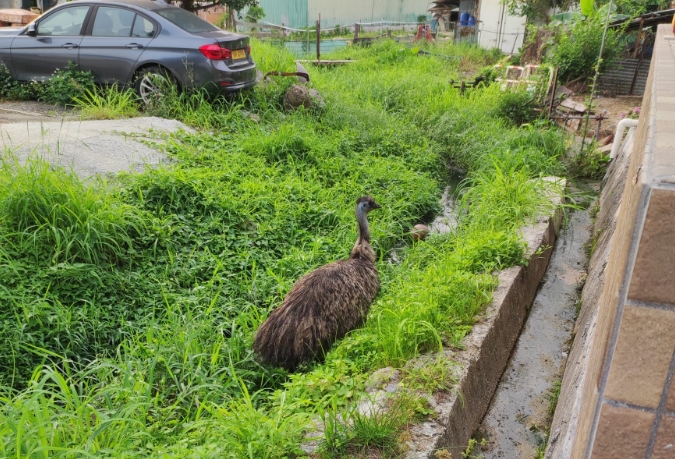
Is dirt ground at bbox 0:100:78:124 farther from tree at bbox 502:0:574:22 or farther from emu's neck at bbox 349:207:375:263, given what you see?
tree at bbox 502:0:574:22

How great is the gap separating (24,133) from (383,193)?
473 cm

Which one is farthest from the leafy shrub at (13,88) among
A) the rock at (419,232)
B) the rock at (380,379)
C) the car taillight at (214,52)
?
the rock at (380,379)

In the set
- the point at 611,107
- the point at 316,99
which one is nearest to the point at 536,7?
the point at 611,107

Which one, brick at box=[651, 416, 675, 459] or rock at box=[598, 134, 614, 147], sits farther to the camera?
rock at box=[598, 134, 614, 147]

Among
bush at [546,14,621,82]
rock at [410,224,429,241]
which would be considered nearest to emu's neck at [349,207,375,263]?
rock at [410,224,429,241]

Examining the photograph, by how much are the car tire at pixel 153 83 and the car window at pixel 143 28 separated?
55cm

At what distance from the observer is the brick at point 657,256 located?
101cm

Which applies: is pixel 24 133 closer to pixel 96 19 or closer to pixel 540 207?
pixel 96 19

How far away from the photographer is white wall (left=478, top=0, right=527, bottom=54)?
21.6 m

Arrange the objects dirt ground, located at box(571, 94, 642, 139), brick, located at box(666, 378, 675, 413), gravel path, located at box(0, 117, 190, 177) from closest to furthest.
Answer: brick, located at box(666, 378, 675, 413), gravel path, located at box(0, 117, 190, 177), dirt ground, located at box(571, 94, 642, 139)

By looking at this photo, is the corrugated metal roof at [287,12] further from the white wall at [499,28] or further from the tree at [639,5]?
the tree at [639,5]

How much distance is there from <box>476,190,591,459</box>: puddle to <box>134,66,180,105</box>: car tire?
6352mm

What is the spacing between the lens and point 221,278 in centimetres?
513

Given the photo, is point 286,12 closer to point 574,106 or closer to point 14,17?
point 14,17
